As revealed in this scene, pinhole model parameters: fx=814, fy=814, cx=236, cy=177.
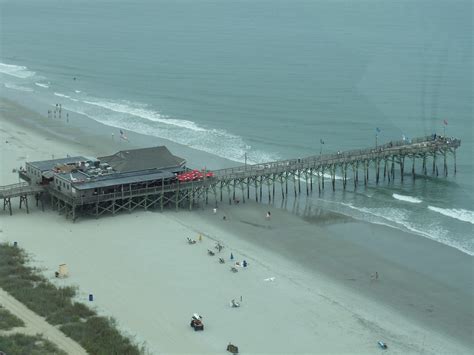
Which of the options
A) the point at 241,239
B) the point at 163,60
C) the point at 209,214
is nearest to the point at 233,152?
the point at 209,214

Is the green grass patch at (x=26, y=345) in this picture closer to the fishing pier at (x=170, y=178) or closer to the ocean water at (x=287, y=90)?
the fishing pier at (x=170, y=178)

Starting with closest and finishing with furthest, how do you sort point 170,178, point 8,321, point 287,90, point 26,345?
point 26,345 < point 8,321 < point 170,178 < point 287,90

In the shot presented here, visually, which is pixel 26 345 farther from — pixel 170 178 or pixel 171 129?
pixel 171 129

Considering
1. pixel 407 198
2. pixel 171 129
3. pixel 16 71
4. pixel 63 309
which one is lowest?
pixel 63 309

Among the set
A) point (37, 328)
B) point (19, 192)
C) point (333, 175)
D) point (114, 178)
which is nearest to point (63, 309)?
point (37, 328)

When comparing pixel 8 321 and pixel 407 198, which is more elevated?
pixel 407 198

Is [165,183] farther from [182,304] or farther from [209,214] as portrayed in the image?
[182,304]
